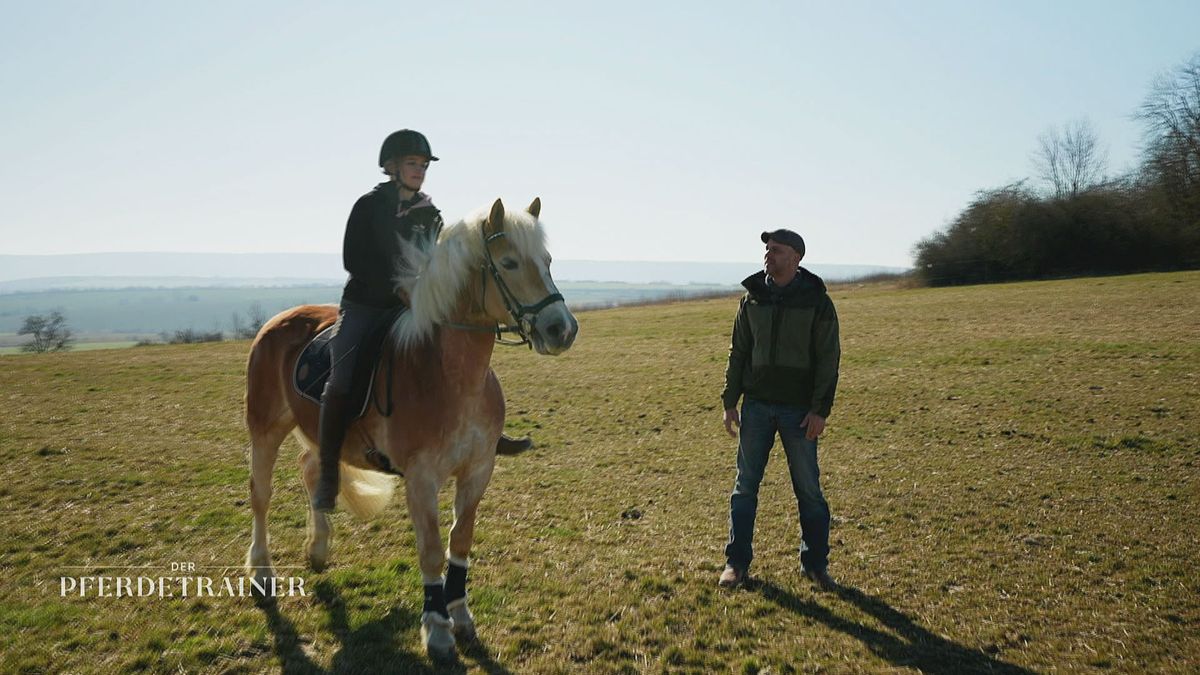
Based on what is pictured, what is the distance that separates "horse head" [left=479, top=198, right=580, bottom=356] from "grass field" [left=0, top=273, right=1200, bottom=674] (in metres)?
2.19

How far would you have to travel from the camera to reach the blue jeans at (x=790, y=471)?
5359 millimetres

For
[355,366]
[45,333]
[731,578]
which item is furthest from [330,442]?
[45,333]

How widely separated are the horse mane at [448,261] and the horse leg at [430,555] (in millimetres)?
913

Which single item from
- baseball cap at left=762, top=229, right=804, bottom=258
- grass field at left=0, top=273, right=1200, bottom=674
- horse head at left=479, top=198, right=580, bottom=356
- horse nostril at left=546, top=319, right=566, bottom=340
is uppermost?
baseball cap at left=762, top=229, right=804, bottom=258

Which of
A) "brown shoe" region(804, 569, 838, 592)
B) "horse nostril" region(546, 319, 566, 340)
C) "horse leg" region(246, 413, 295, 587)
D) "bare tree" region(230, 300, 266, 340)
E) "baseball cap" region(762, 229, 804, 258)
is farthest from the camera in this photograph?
"bare tree" region(230, 300, 266, 340)

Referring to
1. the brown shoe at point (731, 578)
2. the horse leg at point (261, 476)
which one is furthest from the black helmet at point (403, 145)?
Answer: the brown shoe at point (731, 578)

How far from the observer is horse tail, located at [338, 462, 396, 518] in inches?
226

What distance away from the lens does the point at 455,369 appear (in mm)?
4281

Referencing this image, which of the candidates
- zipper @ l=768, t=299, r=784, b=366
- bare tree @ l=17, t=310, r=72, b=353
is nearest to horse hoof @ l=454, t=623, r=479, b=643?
zipper @ l=768, t=299, r=784, b=366

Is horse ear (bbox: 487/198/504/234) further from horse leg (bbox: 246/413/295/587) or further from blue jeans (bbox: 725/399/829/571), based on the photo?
horse leg (bbox: 246/413/295/587)

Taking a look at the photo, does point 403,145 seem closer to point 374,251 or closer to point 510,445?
point 374,251

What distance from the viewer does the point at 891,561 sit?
589 centimetres

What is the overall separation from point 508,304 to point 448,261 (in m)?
0.49

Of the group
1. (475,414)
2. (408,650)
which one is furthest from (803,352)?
(408,650)
